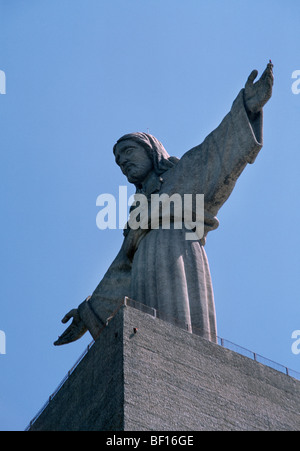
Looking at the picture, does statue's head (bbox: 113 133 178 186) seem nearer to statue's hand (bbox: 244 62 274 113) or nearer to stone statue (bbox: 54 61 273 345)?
stone statue (bbox: 54 61 273 345)

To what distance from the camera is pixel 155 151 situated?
24.4 meters

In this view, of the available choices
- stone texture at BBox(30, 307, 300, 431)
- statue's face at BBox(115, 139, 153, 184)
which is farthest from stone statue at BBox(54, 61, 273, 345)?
stone texture at BBox(30, 307, 300, 431)

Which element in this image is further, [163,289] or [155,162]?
[155,162]

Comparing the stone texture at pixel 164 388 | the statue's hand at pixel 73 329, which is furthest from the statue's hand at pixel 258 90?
the statue's hand at pixel 73 329

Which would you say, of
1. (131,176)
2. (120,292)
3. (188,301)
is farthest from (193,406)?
(131,176)

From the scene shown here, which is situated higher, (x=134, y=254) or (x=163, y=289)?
(x=134, y=254)

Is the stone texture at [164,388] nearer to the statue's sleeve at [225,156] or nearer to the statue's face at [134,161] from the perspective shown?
the statue's sleeve at [225,156]

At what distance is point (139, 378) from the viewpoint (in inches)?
720

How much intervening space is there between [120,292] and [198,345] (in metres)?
3.95

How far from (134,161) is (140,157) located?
162mm

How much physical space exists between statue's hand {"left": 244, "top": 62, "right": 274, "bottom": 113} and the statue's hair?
2.57 meters
